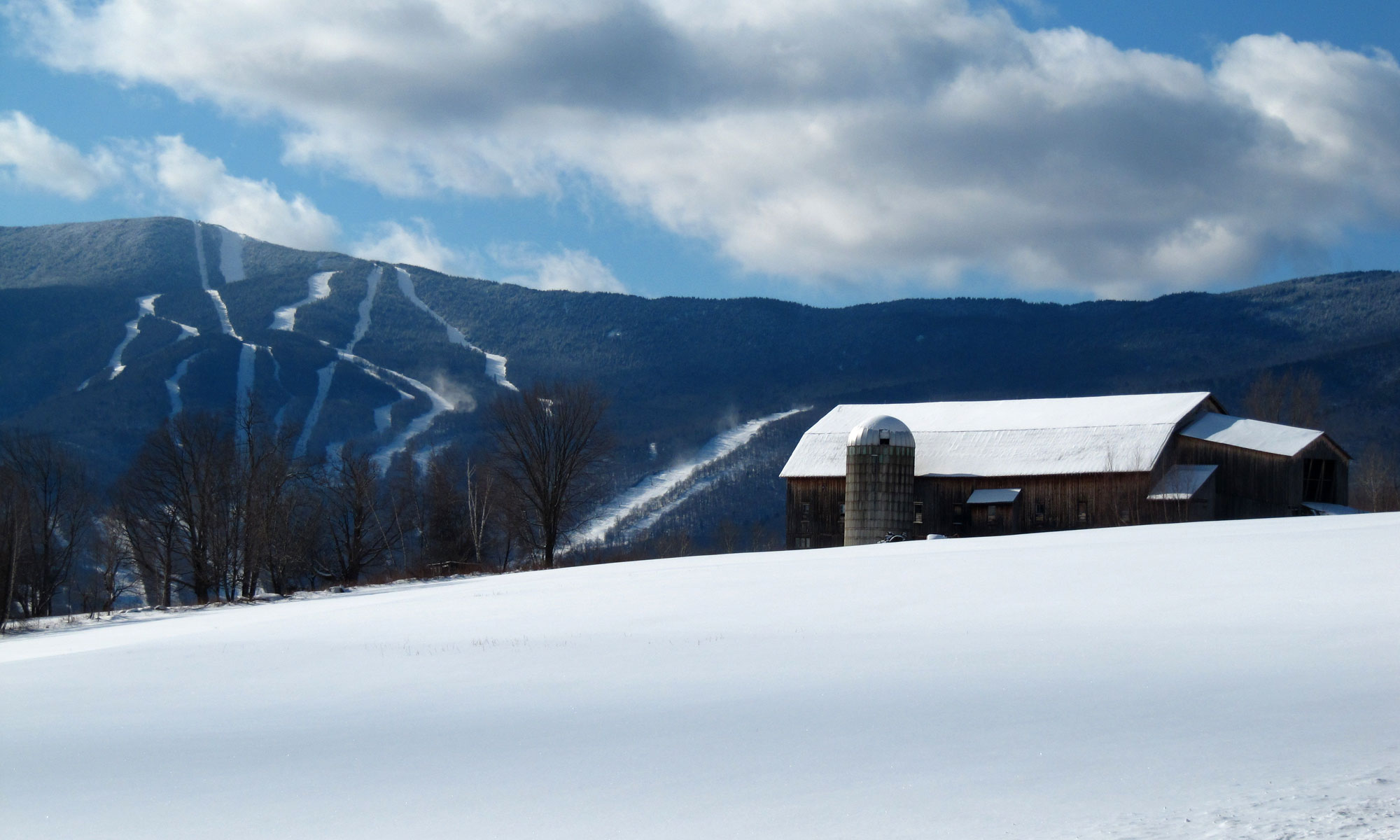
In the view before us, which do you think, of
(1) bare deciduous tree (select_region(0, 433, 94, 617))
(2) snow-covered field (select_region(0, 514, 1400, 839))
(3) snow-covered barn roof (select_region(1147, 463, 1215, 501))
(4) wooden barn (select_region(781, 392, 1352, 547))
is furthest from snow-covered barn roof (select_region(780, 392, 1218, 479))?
(1) bare deciduous tree (select_region(0, 433, 94, 617))

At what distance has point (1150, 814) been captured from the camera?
941 cm

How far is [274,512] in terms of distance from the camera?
180 ft

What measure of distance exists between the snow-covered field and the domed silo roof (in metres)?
26.2

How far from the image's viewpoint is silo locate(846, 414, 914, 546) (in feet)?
168

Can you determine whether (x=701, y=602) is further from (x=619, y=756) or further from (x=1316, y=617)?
(x=619, y=756)

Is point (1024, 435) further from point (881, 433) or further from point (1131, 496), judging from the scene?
point (881, 433)

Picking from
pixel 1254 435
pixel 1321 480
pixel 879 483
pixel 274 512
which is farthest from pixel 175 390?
pixel 1321 480

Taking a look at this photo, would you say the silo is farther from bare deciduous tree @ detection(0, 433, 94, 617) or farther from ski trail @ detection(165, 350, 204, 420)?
ski trail @ detection(165, 350, 204, 420)

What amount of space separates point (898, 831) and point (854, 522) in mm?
42459

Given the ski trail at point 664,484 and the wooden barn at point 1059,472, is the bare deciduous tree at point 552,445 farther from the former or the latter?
the ski trail at point 664,484

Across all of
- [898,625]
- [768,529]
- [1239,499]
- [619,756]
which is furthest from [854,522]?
[768,529]

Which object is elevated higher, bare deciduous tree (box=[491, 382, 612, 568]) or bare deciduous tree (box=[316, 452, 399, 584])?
bare deciduous tree (box=[491, 382, 612, 568])

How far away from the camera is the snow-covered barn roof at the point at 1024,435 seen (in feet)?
164

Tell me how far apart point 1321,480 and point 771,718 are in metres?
45.6
